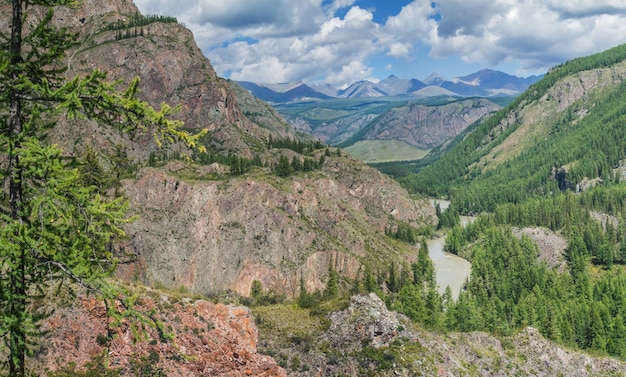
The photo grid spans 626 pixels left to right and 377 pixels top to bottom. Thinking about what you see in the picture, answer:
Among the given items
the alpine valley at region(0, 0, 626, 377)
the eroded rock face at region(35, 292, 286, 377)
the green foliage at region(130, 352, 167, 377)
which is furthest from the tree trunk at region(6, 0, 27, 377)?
the green foliage at region(130, 352, 167, 377)

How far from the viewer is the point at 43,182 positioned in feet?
49.3

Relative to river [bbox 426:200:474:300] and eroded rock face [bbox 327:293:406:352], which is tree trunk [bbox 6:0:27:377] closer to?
eroded rock face [bbox 327:293:406:352]

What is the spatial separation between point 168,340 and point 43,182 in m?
29.4

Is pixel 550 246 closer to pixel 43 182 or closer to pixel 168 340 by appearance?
pixel 168 340

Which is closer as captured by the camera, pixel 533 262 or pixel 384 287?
pixel 384 287

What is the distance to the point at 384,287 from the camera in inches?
5551

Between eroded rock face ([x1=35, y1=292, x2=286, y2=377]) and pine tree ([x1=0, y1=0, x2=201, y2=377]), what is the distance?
16.1 metres

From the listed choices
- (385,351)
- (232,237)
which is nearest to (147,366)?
(385,351)

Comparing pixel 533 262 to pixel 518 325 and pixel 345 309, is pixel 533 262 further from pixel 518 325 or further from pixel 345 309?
pixel 345 309

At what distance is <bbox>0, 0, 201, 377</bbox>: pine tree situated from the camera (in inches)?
566

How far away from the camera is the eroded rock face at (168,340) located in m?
36.2

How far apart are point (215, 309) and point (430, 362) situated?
28.8 meters

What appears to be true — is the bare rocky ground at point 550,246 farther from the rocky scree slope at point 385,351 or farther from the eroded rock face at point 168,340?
the eroded rock face at point 168,340

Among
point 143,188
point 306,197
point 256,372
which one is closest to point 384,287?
point 306,197
